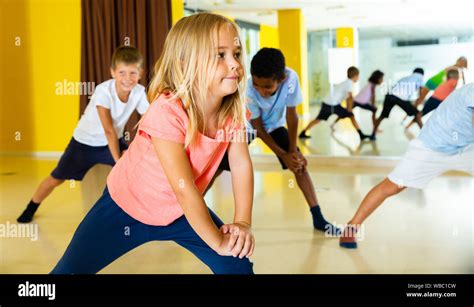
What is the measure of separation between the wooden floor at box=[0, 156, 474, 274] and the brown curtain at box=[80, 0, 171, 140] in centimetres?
75

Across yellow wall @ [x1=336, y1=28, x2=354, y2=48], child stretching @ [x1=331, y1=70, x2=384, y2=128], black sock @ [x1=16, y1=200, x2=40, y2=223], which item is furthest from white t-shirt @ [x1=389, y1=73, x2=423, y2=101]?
black sock @ [x1=16, y1=200, x2=40, y2=223]

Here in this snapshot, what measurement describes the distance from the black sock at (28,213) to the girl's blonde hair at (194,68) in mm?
1959

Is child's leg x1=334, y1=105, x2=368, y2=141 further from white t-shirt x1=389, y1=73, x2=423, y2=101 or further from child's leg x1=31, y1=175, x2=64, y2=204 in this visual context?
child's leg x1=31, y1=175, x2=64, y2=204

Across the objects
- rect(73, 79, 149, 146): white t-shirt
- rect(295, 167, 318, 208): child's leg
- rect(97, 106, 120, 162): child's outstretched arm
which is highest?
rect(73, 79, 149, 146): white t-shirt

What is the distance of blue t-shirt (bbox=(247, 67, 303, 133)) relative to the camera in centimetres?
285

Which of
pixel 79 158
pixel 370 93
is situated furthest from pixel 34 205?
pixel 370 93

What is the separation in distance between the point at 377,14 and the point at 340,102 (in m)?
0.72

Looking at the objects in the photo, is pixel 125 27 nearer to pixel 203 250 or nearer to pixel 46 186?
pixel 46 186

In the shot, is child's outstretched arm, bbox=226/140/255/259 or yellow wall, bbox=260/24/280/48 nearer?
child's outstretched arm, bbox=226/140/255/259

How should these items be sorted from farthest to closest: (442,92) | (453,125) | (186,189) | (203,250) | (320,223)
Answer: (442,92) → (320,223) → (453,125) → (203,250) → (186,189)

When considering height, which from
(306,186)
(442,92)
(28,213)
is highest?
(442,92)

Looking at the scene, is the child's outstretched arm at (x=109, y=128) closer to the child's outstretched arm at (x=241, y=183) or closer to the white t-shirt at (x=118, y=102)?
the white t-shirt at (x=118, y=102)

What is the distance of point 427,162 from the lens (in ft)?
8.13
